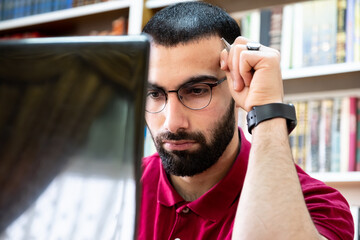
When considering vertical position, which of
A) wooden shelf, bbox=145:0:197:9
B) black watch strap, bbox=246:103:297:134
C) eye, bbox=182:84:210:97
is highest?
wooden shelf, bbox=145:0:197:9

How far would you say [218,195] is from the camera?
1.15 meters

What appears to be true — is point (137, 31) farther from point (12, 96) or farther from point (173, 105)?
point (12, 96)

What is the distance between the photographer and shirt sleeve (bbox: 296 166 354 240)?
0.96m

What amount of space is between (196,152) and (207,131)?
58 mm

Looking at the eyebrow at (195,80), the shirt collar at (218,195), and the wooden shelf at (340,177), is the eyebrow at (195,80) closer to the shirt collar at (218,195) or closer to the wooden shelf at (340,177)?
the shirt collar at (218,195)

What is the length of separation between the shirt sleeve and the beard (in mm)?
228

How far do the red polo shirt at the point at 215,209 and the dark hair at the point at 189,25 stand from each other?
12.1 inches

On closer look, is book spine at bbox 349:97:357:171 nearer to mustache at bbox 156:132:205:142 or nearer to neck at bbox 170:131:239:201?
neck at bbox 170:131:239:201

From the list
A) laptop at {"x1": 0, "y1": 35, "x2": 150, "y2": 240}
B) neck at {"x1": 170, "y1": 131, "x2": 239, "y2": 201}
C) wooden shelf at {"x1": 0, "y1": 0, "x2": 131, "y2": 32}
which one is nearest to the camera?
laptop at {"x1": 0, "y1": 35, "x2": 150, "y2": 240}

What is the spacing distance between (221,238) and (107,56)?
69cm

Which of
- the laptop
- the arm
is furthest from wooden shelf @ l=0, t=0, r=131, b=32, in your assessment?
the laptop

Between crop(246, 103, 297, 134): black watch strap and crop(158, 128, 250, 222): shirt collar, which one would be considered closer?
crop(246, 103, 297, 134): black watch strap

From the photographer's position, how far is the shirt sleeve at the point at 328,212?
96 cm

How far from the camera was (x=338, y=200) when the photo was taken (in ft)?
3.46
